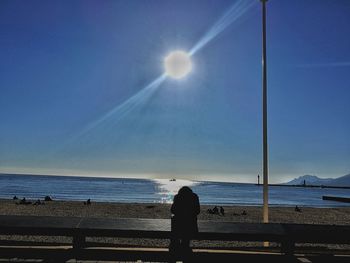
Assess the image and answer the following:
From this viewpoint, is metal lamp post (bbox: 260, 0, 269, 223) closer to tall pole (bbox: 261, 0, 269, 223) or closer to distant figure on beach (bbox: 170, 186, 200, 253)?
tall pole (bbox: 261, 0, 269, 223)

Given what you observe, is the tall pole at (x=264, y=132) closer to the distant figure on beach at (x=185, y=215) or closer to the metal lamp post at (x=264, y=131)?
the metal lamp post at (x=264, y=131)

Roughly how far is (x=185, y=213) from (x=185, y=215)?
0.04 metres

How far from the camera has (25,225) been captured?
6297mm

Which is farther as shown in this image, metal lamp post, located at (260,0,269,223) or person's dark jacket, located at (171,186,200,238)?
metal lamp post, located at (260,0,269,223)

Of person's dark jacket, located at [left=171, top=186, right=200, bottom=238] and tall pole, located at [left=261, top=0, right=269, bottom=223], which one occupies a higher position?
tall pole, located at [left=261, top=0, right=269, bottom=223]

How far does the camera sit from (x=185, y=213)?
5.97 metres

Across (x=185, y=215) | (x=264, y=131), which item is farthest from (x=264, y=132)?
(x=185, y=215)

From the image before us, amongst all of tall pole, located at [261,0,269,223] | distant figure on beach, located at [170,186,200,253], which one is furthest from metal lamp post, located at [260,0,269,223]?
distant figure on beach, located at [170,186,200,253]

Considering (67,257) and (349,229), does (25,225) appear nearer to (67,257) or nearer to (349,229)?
(67,257)

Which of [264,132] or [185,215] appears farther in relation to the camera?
[264,132]

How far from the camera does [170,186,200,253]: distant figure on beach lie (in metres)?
5.98

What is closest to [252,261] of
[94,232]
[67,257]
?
[94,232]

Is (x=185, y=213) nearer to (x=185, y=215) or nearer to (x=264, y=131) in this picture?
(x=185, y=215)

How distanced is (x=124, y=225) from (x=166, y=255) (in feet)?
2.99
